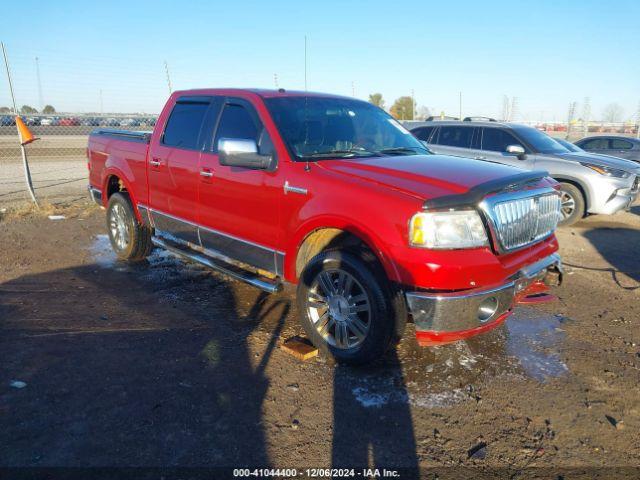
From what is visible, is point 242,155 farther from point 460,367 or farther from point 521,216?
point 460,367

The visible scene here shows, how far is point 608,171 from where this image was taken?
27.4ft

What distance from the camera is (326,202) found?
3.44 metres

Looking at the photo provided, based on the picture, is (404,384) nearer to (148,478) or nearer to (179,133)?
(148,478)

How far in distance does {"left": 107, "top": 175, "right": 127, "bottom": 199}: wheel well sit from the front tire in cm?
359

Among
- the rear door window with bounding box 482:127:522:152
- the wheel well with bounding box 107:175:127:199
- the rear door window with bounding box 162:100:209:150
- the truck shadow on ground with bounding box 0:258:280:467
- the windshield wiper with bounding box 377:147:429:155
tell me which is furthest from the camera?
the rear door window with bounding box 482:127:522:152

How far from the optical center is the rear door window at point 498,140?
8828 millimetres

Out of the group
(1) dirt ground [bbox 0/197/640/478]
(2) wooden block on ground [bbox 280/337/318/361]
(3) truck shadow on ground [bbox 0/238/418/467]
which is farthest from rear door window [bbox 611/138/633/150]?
(2) wooden block on ground [bbox 280/337/318/361]

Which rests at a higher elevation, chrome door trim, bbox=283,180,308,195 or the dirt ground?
chrome door trim, bbox=283,180,308,195

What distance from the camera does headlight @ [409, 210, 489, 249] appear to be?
3.00 m

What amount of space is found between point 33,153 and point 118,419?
2250 cm

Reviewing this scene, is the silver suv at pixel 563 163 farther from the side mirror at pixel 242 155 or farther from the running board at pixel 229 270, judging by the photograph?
the side mirror at pixel 242 155

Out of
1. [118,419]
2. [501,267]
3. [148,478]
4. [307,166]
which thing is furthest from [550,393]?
[118,419]

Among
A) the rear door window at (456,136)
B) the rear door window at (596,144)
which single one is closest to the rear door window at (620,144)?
the rear door window at (596,144)

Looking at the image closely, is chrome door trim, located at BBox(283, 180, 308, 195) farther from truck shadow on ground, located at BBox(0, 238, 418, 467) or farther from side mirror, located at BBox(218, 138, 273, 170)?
truck shadow on ground, located at BBox(0, 238, 418, 467)
